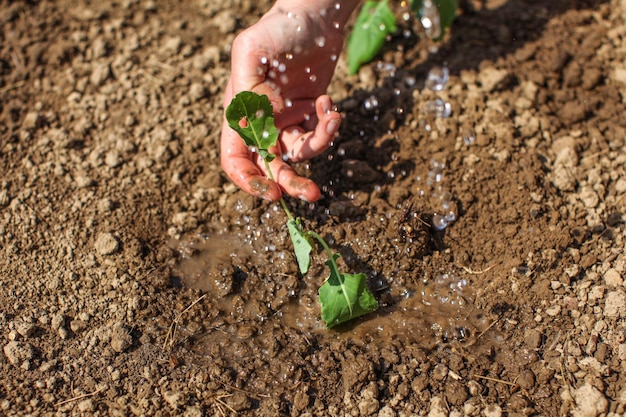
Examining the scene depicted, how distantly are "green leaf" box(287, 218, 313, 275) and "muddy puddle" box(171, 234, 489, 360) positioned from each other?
21cm

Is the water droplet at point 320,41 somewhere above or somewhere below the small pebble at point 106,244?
above

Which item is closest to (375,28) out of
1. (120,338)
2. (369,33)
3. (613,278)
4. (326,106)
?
(369,33)

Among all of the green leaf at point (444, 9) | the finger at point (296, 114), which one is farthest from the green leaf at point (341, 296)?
the green leaf at point (444, 9)

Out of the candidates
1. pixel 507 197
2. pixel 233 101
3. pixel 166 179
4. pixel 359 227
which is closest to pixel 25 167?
pixel 166 179

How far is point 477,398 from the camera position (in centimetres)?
229

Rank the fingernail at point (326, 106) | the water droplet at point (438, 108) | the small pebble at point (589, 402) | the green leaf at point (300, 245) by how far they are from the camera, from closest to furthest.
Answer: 1. the small pebble at point (589, 402)
2. the green leaf at point (300, 245)
3. the fingernail at point (326, 106)
4. the water droplet at point (438, 108)

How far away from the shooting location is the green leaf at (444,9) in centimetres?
312

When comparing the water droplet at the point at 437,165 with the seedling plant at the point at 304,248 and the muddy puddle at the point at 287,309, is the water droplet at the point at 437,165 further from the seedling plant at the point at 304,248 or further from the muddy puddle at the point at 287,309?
the seedling plant at the point at 304,248

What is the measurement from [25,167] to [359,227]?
1.45 metres

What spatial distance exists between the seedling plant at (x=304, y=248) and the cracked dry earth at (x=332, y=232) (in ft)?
0.49

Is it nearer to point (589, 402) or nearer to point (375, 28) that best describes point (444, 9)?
point (375, 28)

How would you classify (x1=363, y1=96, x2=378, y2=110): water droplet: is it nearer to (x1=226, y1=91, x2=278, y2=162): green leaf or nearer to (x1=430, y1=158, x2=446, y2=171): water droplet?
(x1=430, y1=158, x2=446, y2=171): water droplet

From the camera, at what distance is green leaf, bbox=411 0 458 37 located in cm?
312

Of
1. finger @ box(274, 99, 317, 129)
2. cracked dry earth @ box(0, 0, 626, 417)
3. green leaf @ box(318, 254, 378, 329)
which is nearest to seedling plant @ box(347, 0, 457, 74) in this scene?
cracked dry earth @ box(0, 0, 626, 417)
